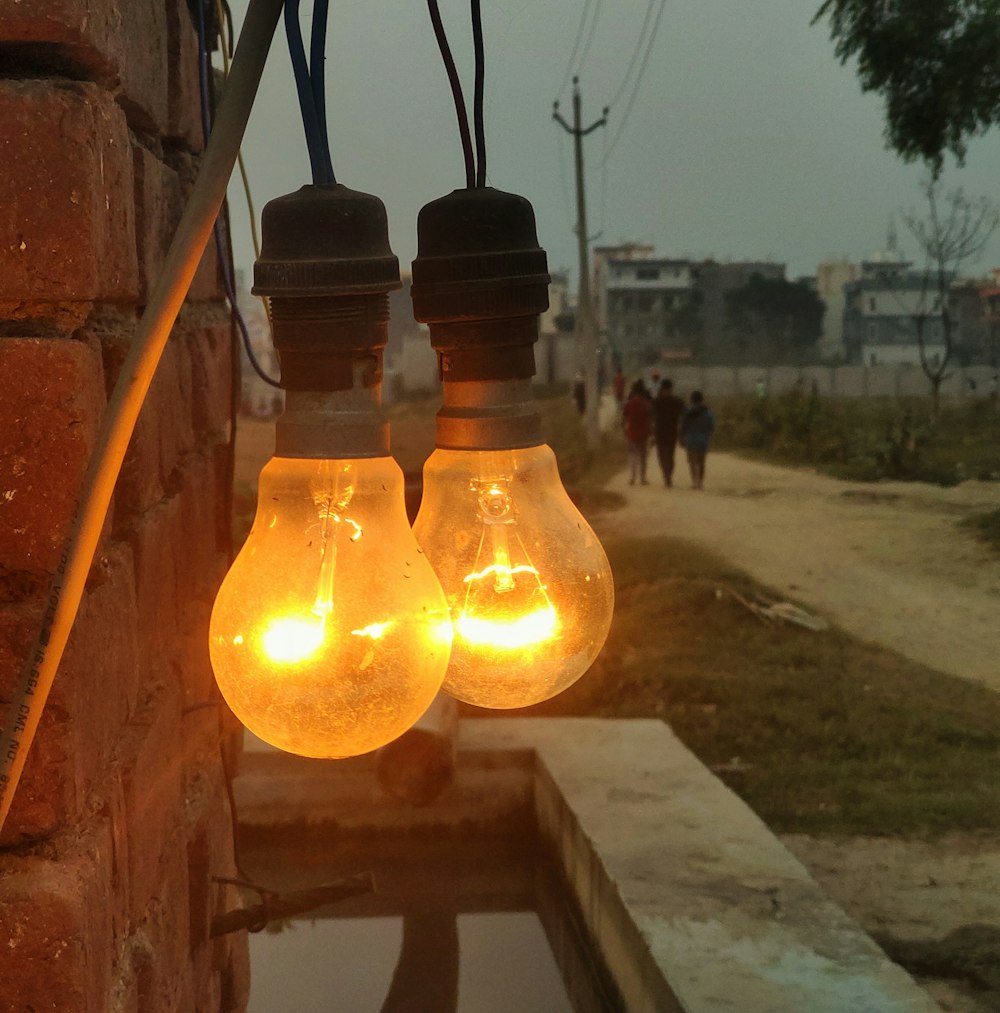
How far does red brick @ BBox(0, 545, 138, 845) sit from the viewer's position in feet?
1.43

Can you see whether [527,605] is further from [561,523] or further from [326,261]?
[326,261]

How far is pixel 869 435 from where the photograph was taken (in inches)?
115

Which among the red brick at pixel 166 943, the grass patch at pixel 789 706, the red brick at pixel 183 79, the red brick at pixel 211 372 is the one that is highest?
the red brick at pixel 183 79

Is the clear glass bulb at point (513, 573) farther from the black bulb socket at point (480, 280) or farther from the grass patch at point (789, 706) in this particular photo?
the grass patch at point (789, 706)

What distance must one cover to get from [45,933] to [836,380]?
305 cm

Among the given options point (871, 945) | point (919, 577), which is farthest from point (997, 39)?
point (871, 945)

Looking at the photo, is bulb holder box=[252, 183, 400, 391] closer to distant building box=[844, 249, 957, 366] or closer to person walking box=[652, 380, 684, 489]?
distant building box=[844, 249, 957, 366]

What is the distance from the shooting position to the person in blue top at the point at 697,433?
330cm

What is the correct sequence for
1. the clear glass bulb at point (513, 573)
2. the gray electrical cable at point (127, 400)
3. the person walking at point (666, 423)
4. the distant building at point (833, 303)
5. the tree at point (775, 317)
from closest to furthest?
the gray electrical cable at point (127, 400) < the clear glass bulb at point (513, 573) < the distant building at point (833, 303) < the tree at point (775, 317) < the person walking at point (666, 423)

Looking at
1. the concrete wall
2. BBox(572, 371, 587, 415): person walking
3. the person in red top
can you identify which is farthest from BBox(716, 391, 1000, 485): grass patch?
BBox(572, 371, 587, 415): person walking

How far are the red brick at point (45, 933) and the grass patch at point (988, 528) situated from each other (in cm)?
252

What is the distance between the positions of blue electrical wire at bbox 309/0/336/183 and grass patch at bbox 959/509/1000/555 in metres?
2.38

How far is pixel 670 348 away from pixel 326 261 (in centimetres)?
291

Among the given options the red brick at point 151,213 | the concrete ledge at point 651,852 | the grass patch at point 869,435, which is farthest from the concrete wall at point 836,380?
the red brick at point 151,213
